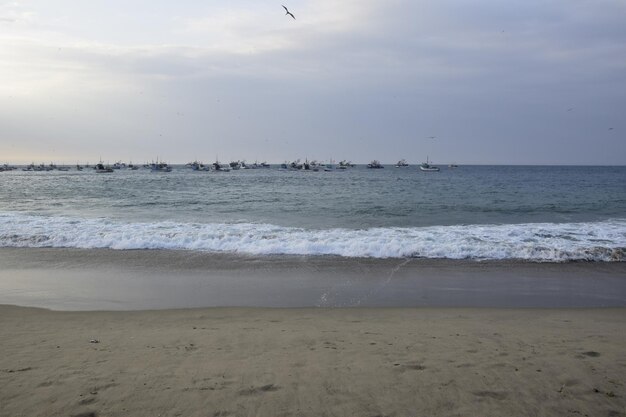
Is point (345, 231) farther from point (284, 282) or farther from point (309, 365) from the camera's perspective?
point (309, 365)

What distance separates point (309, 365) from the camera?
531 centimetres

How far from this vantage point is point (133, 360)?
5457 mm

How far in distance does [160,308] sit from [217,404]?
4.74m

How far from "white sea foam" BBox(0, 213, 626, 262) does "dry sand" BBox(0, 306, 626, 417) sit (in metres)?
6.64

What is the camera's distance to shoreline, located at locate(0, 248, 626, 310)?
915 centimetres

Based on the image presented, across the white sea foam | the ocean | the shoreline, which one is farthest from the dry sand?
the ocean

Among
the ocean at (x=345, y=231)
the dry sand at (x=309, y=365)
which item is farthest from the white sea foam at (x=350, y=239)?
the dry sand at (x=309, y=365)

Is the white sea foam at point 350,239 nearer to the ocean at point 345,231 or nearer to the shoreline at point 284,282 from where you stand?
the ocean at point 345,231

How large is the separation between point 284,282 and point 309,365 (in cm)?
555

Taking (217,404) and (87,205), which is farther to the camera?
(87,205)

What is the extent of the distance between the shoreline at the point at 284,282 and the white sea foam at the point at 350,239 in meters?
0.95

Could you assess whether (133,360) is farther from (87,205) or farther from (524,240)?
(87,205)

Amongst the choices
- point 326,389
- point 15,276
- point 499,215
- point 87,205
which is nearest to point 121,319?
point 326,389

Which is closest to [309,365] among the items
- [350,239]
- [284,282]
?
[284,282]
